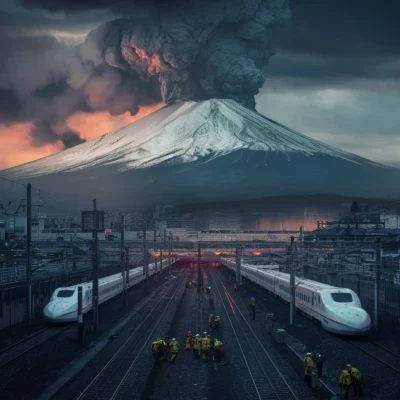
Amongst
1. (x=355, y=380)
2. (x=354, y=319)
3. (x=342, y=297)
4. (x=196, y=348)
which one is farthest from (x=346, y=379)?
(x=342, y=297)

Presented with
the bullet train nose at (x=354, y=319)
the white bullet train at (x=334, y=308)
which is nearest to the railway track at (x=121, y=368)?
the white bullet train at (x=334, y=308)

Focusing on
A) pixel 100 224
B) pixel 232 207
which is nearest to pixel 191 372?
pixel 100 224

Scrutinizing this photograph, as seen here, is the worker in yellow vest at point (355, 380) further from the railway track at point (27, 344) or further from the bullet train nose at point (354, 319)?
the railway track at point (27, 344)

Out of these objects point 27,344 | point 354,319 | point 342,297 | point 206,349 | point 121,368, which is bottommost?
point 27,344

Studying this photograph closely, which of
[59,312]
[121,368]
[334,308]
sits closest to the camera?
[121,368]

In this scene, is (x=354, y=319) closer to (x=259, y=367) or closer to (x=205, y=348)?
(x=259, y=367)

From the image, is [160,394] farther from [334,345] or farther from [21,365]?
[334,345]
